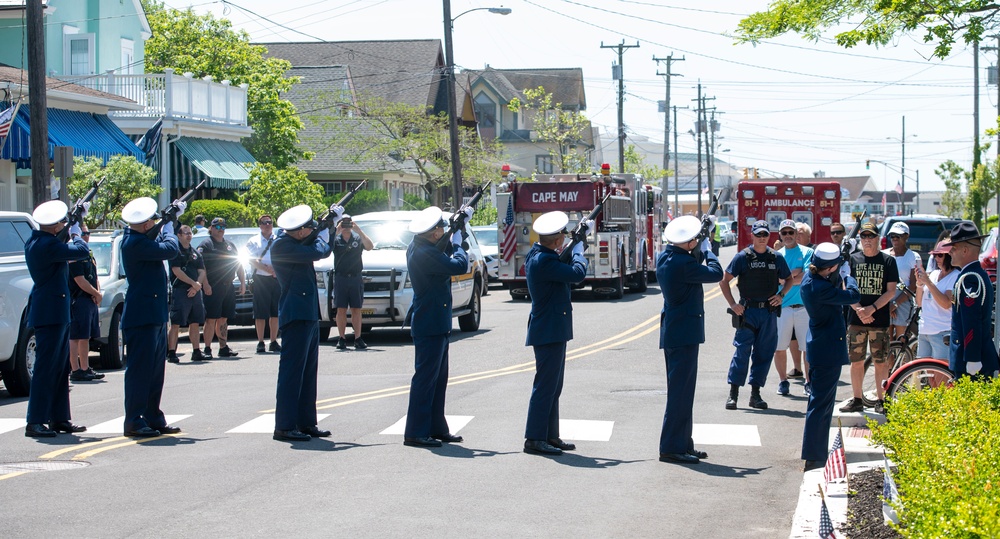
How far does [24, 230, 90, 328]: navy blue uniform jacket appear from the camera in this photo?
1088cm

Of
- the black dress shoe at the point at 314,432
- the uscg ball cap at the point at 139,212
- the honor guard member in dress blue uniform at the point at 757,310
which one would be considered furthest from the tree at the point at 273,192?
the black dress shoe at the point at 314,432

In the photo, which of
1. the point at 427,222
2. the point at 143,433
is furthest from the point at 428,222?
the point at 143,433

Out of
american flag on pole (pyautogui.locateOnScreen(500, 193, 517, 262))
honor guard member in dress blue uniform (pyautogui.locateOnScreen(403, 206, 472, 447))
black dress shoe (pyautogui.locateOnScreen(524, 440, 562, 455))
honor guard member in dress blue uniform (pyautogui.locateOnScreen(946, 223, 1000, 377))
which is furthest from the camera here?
american flag on pole (pyautogui.locateOnScreen(500, 193, 517, 262))

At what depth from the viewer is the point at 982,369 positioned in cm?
912

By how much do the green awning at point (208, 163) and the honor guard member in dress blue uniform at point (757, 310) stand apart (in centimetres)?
2141

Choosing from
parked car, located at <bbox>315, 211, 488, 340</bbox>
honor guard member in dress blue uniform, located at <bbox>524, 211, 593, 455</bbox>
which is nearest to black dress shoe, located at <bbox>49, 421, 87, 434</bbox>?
honor guard member in dress blue uniform, located at <bbox>524, 211, 593, 455</bbox>

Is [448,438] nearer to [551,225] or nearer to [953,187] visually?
[551,225]

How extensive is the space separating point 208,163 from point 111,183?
8434mm

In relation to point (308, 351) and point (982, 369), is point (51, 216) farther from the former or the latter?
point (982, 369)

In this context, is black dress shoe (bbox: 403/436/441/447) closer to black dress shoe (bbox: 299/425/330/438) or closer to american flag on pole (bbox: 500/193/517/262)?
black dress shoe (bbox: 299/425/330/438)

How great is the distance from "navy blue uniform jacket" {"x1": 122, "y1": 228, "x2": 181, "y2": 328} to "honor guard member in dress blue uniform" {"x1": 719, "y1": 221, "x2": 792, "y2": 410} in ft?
18.0

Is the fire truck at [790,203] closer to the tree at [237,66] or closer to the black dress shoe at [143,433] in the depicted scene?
the black dress shoe at [143,433]

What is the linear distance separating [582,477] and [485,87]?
64548 millimetres

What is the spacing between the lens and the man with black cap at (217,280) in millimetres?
17391
